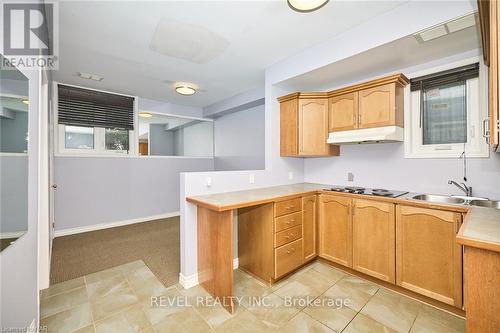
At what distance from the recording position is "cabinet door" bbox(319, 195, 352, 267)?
8.02 feet

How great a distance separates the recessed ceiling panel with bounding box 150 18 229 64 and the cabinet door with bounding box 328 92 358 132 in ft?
5.00

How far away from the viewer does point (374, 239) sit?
88.3 inches

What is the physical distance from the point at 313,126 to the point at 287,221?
1356mm

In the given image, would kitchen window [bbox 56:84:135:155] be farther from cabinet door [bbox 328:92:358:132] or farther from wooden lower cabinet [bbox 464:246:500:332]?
wooden lower cabinet [bbox 464:246:500:332]

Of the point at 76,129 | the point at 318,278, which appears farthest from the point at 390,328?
the point at 76,129

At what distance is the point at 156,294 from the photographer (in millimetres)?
2082

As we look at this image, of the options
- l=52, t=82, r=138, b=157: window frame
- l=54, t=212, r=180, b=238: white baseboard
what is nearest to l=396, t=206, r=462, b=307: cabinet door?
l=54, t=212, r=180, b=238: white baseboard

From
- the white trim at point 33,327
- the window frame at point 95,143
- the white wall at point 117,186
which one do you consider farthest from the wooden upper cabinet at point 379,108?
the window frame at point 95,143

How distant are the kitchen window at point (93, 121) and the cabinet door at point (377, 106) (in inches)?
166

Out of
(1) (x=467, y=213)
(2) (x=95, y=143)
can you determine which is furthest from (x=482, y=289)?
(2) (x=95, y=143)

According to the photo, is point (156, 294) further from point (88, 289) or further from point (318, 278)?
point (318, 278)

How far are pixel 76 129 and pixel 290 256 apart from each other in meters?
4.23

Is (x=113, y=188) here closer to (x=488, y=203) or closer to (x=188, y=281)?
(x=188, y=281)
